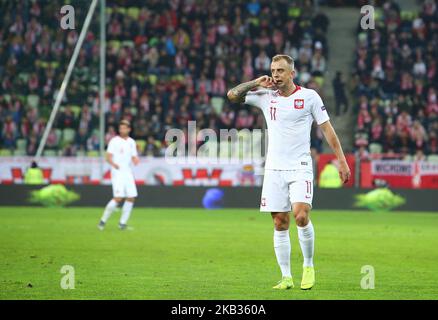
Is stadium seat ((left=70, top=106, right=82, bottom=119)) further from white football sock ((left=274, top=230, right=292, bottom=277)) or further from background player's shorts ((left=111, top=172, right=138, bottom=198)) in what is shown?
white football sock ((left=274, top=230, right=292, bottom=277))

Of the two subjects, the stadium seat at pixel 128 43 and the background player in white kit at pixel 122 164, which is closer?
the background player in white kit at pixel 122 164

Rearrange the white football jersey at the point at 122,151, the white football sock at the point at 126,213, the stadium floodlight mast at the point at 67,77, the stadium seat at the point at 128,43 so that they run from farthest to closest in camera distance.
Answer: the stadium seat at the point at 128,43, the stadium floodlight mast at the point at 67,77, the white football jersey at the point at 122,151, the white football sock at the point at 126,213

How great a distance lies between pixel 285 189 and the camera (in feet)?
36.9

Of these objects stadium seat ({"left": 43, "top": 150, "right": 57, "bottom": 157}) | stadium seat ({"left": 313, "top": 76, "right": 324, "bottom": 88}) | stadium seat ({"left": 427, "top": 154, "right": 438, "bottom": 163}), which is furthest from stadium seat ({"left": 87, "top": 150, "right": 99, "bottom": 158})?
stadium seat ({"left": 427, "top": 154, "right": 438, "bottom": 163})

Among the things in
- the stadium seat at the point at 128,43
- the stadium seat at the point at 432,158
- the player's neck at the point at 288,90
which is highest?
the stadium seat at the point at 128,43

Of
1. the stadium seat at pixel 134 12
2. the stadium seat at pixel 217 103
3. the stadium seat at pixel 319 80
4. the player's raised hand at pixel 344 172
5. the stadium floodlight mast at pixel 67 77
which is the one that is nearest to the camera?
the player's raised hand at pixel 344 172

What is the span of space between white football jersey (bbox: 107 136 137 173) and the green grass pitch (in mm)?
1402

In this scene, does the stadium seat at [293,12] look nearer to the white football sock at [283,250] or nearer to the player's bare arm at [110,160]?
the player's bare arm at [110,160]

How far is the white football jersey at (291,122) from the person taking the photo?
36.8ft

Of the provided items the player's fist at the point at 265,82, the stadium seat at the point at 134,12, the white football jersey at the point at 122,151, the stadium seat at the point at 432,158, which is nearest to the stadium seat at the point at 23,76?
the white football jersey at the point at 122,151

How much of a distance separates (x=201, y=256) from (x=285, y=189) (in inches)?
178

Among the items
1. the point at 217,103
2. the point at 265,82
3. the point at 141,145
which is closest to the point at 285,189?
the point at 265,82
